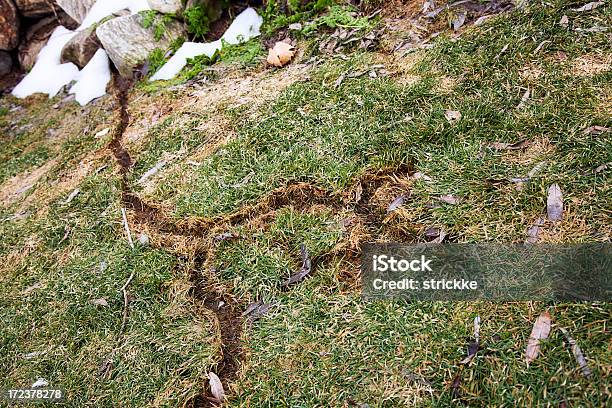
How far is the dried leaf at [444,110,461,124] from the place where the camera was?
3.77m

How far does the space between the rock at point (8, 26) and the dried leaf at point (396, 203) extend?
868 cm

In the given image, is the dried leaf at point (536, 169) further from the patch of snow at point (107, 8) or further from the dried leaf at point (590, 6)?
the patch of snow at point (107, 8)

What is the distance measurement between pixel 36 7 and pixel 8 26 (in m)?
0.63

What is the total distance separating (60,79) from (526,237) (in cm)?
752

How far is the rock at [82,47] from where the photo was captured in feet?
24.3

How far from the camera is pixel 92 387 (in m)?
3.07

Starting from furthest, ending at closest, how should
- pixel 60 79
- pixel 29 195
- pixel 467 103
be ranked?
pixel 60 79 < pixel 29 195 < pixel 467 103

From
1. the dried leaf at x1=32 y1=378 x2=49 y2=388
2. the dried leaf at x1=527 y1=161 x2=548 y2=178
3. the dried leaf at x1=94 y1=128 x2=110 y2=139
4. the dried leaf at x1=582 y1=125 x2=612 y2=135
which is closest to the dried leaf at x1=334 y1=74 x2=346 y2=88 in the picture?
the dried leaf at x1=527 y1=161 x2=548 y2=178

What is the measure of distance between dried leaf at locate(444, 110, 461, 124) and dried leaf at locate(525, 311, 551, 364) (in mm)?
1743

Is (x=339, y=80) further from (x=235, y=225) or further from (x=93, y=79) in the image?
(x=93, y=79)

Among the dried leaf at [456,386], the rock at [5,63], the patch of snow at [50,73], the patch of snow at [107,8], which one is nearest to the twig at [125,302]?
the dried leaf at [456,386]

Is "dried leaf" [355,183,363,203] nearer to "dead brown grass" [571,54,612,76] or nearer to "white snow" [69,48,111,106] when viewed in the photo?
"dead brown grass" [571,54,612,76]

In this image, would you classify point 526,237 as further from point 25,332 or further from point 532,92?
point 25,332

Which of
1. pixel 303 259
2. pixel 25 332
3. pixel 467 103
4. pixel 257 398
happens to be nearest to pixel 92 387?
pixel 25 332
